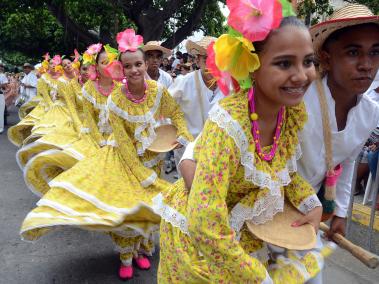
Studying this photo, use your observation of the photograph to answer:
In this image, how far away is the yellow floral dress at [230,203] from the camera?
1.66m

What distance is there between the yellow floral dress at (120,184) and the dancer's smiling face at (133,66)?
152 mm

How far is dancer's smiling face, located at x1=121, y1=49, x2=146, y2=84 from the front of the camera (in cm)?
393

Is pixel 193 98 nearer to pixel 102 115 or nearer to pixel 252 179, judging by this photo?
pixel 102 115

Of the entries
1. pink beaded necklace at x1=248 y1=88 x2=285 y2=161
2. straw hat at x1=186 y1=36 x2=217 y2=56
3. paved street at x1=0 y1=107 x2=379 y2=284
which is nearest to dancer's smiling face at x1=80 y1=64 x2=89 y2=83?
straw hat at x1=186 y1=36 x2=217 y2=56

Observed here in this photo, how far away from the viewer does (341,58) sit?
217 cm

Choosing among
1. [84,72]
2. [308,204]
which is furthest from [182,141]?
[84,72]

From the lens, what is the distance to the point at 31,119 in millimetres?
8312

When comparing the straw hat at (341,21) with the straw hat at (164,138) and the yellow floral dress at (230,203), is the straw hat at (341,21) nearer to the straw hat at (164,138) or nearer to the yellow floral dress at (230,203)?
the yellow floral dress at (230,203)

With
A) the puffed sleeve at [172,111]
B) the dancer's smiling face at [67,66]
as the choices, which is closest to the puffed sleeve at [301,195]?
the puffed sleeve at [172,111]

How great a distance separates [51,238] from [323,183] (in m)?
3.25

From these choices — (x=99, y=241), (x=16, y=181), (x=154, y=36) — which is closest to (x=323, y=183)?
(x=99, y=241)

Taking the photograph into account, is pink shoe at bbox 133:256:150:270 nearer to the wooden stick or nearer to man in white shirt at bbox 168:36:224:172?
man in white shirt at bbox 168:36:224:172

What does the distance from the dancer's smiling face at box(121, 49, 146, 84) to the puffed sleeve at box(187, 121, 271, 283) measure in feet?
7.73

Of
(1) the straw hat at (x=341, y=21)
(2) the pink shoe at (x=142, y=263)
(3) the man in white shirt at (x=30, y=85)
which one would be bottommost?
(2) the pink shoe at (x=142, y=263)
